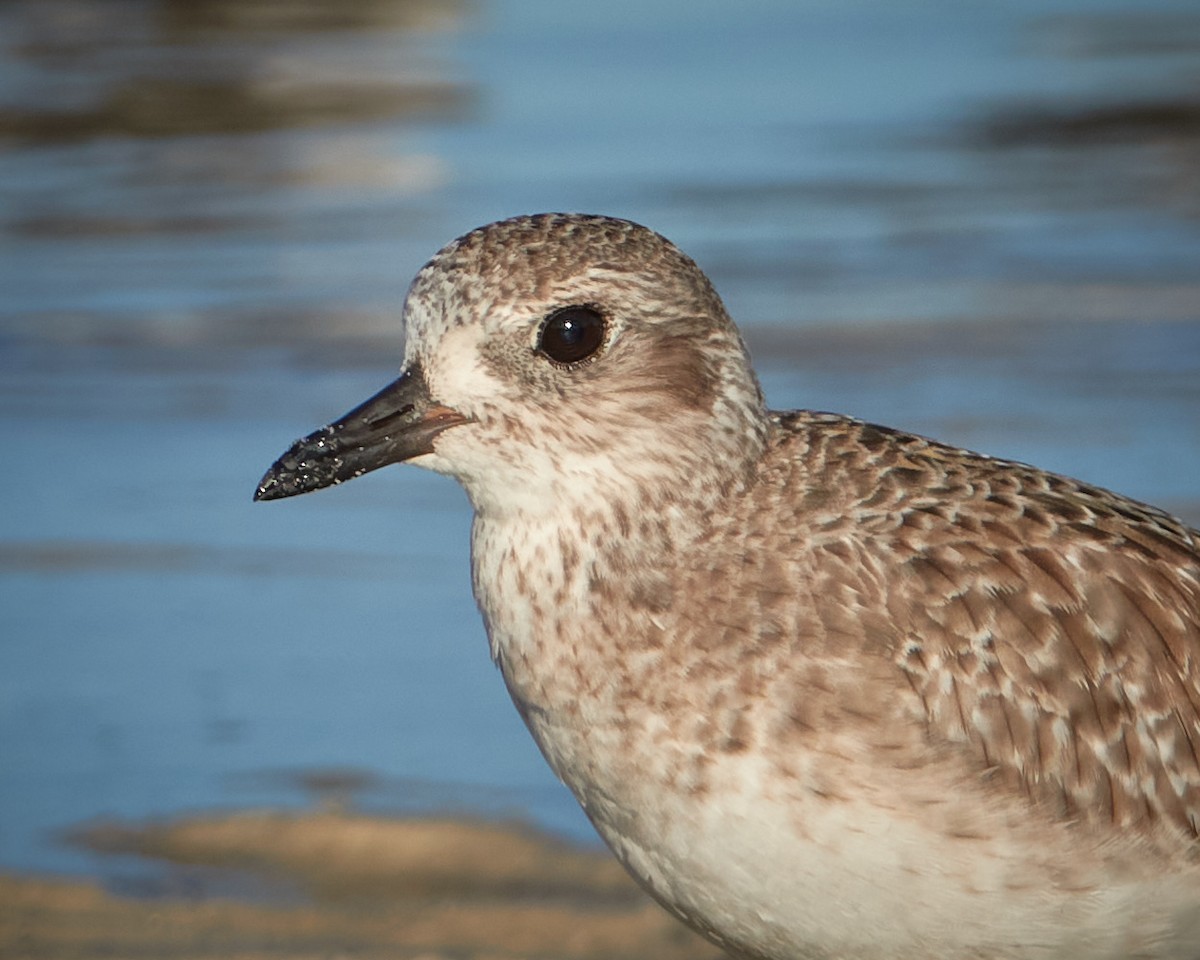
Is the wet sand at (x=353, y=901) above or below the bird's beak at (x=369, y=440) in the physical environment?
below

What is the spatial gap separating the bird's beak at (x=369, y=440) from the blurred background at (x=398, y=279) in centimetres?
227

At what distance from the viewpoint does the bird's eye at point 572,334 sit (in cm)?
514

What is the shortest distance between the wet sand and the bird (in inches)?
59.9

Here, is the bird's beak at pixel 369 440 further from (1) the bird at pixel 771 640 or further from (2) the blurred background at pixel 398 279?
(2) the blurred background at pixel 398 279

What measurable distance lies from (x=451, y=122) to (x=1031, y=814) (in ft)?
36.4

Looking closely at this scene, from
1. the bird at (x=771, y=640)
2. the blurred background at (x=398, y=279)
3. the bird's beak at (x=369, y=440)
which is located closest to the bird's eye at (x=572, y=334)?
the bird at (x=771, y=640)

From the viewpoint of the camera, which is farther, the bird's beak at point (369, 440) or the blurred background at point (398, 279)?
the blurred background at point (398, 279)

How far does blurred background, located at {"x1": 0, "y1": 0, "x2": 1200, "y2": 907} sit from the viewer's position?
805cm

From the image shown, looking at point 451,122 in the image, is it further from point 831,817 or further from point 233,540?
point 831,817

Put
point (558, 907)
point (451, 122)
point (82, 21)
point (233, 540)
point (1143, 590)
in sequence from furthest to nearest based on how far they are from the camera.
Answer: point (82, 21)
point (451, 122)
point (233, 540)
point (558, 907)
point (1143, 590)

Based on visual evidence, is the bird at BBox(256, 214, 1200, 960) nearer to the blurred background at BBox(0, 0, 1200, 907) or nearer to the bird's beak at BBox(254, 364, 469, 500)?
the bird's beak at BBox(254, 364, 469, 500)

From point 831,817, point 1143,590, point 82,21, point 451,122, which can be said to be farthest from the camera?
point 82,21

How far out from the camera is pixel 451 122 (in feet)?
51.0

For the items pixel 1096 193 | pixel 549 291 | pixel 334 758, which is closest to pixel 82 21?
pixel 1096 193
